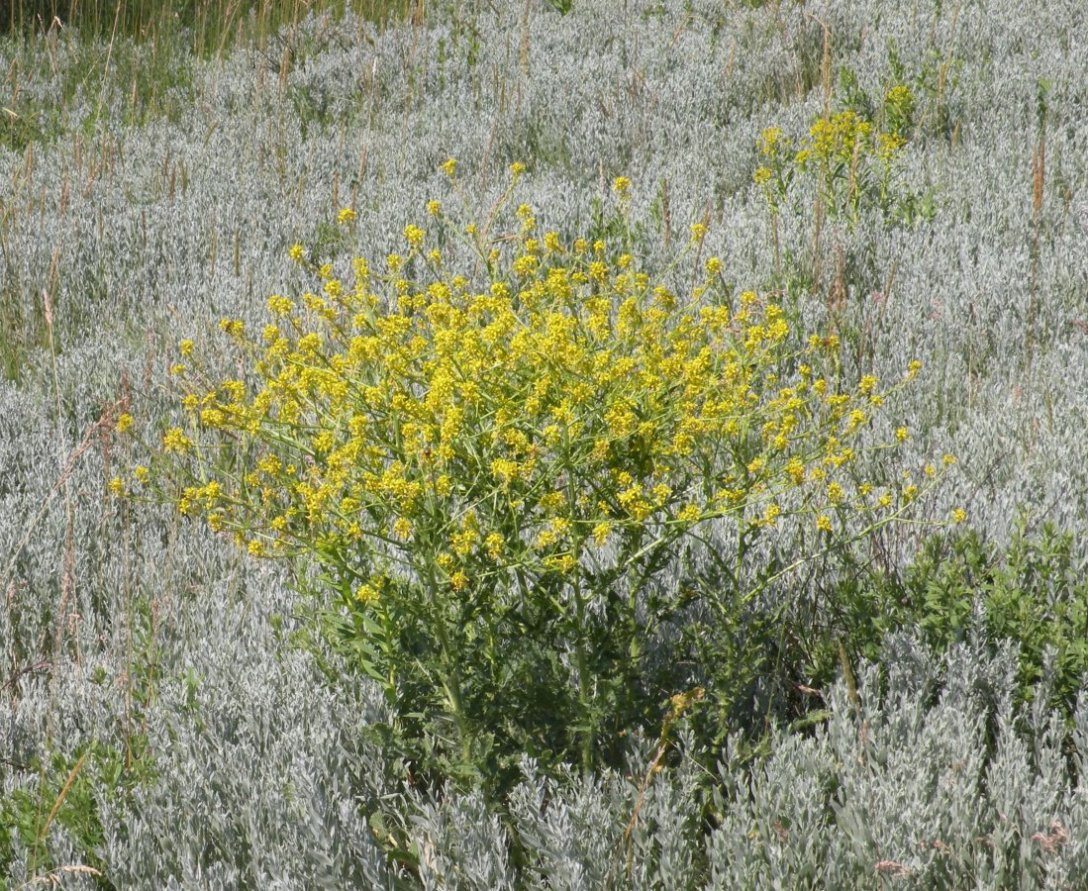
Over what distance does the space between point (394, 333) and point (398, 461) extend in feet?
0.94

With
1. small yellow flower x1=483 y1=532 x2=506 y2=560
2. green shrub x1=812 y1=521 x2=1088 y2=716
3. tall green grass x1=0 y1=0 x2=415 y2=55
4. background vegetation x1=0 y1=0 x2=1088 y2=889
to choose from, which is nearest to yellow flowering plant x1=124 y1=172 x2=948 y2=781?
small yellow flower x1=483 y1=532 x2=506 y2=560

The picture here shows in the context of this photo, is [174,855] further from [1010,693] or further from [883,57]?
[883,57]

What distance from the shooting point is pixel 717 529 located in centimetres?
305

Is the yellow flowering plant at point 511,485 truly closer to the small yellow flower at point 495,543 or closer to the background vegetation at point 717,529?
the small yellow flower at point 495,543

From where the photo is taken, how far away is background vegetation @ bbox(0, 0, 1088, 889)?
2088mm

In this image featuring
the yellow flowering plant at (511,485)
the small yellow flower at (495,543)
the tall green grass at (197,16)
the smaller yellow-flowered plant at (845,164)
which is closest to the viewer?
the small yellow flower at (495,543)

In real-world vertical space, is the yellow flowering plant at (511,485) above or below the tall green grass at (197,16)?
below

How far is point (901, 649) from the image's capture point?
2434 millimetres

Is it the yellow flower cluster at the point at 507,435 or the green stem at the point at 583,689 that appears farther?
the green stem at the point at 583,689

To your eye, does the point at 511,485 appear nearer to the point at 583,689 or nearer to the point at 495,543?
the point at 495,543

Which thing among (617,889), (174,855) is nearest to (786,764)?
(617,889)

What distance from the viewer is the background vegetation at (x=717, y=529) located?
6.85ft

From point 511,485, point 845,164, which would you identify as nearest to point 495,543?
point 511,485

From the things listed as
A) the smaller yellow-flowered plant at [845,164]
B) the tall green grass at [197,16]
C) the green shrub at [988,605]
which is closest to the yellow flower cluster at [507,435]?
the green shrub at [988,605]
